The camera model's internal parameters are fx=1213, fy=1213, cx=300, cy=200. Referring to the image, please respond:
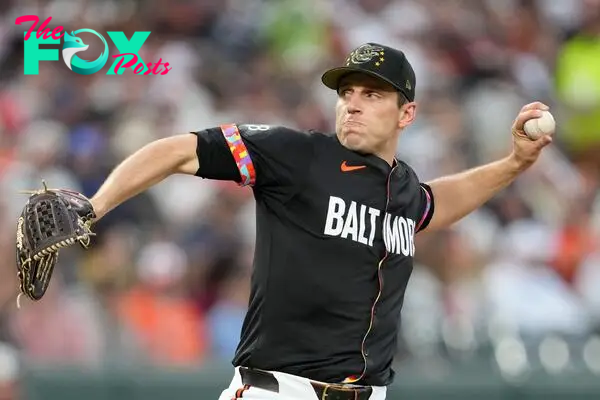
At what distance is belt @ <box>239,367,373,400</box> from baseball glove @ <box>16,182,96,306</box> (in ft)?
2.87

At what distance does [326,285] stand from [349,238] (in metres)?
0.20

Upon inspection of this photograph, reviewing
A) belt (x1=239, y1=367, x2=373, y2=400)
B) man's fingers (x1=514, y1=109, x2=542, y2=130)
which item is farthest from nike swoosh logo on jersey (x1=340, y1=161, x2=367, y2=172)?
man's fingers (x1=514, y1=109, x2=542, y2=130)

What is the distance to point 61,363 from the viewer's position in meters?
7.38

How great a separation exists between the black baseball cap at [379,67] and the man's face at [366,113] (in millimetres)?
38

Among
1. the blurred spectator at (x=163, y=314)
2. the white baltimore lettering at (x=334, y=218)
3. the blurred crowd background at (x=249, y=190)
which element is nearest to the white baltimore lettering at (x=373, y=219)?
the white baltimore lettering at (x=334, y=218)

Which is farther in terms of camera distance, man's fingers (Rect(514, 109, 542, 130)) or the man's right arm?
man's fingers (Rect(514, 109, 542, 130))

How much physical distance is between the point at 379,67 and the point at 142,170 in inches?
41.1

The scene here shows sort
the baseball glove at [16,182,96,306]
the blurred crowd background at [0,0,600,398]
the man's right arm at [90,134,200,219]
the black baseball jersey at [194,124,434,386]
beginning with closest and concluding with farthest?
the baseball glove at [16,182,96,306], the man's right arm at [90,134,200,219], the black baseball jersey at [194,124,434,386], the blurred crowd background at [0,0,600,398]

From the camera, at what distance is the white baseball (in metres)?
5.11

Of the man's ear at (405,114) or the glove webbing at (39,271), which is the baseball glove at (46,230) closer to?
the glove webbing at (39,271)

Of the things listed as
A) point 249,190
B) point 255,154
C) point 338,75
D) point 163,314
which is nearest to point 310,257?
point 255,154

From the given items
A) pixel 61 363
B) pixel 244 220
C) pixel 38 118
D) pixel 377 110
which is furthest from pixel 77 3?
pixel 377 110

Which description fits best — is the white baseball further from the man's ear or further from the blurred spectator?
the blurred spectator

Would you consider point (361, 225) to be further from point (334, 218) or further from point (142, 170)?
point (142, 170)
